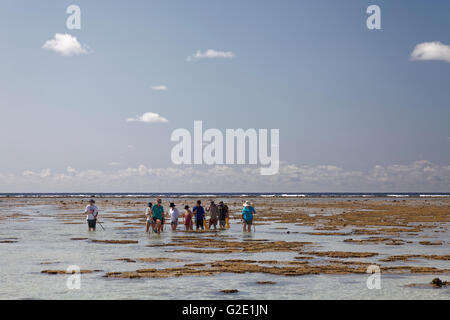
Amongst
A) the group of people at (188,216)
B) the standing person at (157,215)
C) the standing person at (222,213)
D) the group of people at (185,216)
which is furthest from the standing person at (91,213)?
the standing person at (222,213)

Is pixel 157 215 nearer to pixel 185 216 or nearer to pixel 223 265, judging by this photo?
pixel 185 216

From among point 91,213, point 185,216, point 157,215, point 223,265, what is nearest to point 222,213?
point 185,216

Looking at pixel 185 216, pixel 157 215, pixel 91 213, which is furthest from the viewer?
pixel 185 216

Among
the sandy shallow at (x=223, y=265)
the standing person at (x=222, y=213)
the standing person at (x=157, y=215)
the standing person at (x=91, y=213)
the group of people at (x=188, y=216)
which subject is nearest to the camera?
the sandy shallow at (x=223, y=265)

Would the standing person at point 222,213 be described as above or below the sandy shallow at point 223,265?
above

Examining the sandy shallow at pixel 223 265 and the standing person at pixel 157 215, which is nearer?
the sandy shallow at pixel 223 265

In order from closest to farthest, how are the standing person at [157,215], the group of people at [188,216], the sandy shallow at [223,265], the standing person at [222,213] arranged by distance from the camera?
the sandy shallow at [223,265], the standing person at [157,215], the group of people at [188,216], the standing person at [222,213]

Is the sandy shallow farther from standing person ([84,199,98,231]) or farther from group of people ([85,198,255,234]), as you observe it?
standing person ([84,199,98,231])

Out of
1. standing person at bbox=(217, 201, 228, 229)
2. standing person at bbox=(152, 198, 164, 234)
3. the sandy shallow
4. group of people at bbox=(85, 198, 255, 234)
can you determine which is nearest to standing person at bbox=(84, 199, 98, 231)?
group of people at bbox=(85, 198, 255, 234)

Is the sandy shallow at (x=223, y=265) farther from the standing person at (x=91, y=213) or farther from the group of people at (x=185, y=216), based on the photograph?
the standing person at (x=91, y=213)

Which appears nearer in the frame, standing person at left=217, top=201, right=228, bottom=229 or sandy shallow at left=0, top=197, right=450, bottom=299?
sandy shallow at left=0, top=197, right=450, bottom=299

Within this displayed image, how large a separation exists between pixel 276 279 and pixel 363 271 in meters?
3.29

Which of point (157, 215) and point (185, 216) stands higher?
point (157, 215)
